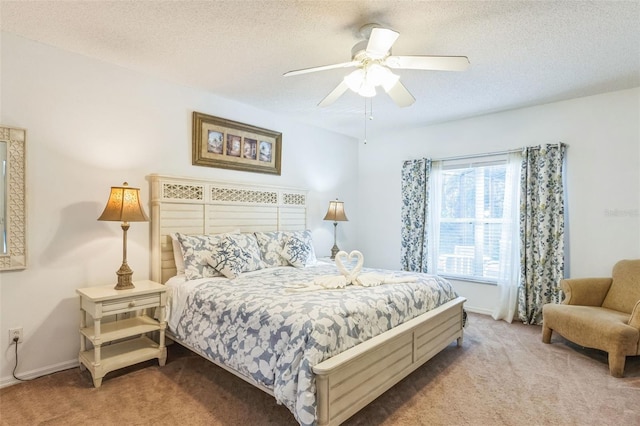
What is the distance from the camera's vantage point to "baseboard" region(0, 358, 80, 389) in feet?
7.82

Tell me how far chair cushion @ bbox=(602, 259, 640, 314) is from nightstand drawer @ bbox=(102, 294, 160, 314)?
4.13 metres

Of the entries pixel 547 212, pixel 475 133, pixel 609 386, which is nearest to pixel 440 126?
pixel 475 133

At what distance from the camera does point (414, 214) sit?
4.75m

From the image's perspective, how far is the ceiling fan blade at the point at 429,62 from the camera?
2018 mm

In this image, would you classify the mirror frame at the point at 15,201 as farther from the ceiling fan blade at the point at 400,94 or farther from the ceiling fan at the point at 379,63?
the ceiling fan blade at the point at 400,94

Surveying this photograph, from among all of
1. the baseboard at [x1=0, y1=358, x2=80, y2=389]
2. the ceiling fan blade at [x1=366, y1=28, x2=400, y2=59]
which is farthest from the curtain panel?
the baseboard at [x1=0, y1=358, x2=80, y2=389]

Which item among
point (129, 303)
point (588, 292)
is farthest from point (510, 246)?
point (129, 303)

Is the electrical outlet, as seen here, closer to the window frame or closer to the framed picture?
the framed picture

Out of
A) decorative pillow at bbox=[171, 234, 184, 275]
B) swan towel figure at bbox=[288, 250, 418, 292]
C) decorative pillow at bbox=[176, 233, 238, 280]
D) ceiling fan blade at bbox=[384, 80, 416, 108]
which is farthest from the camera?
decorative pillow at bbox=[171, 234, 184, 275]

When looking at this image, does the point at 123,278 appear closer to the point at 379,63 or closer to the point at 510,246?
the point at 379,63

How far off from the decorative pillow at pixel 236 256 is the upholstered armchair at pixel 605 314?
2.86 meters

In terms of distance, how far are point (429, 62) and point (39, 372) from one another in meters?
3.60

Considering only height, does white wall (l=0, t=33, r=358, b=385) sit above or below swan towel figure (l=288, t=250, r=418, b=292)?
above

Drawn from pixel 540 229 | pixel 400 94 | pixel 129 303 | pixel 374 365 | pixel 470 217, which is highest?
pixel 400 94
